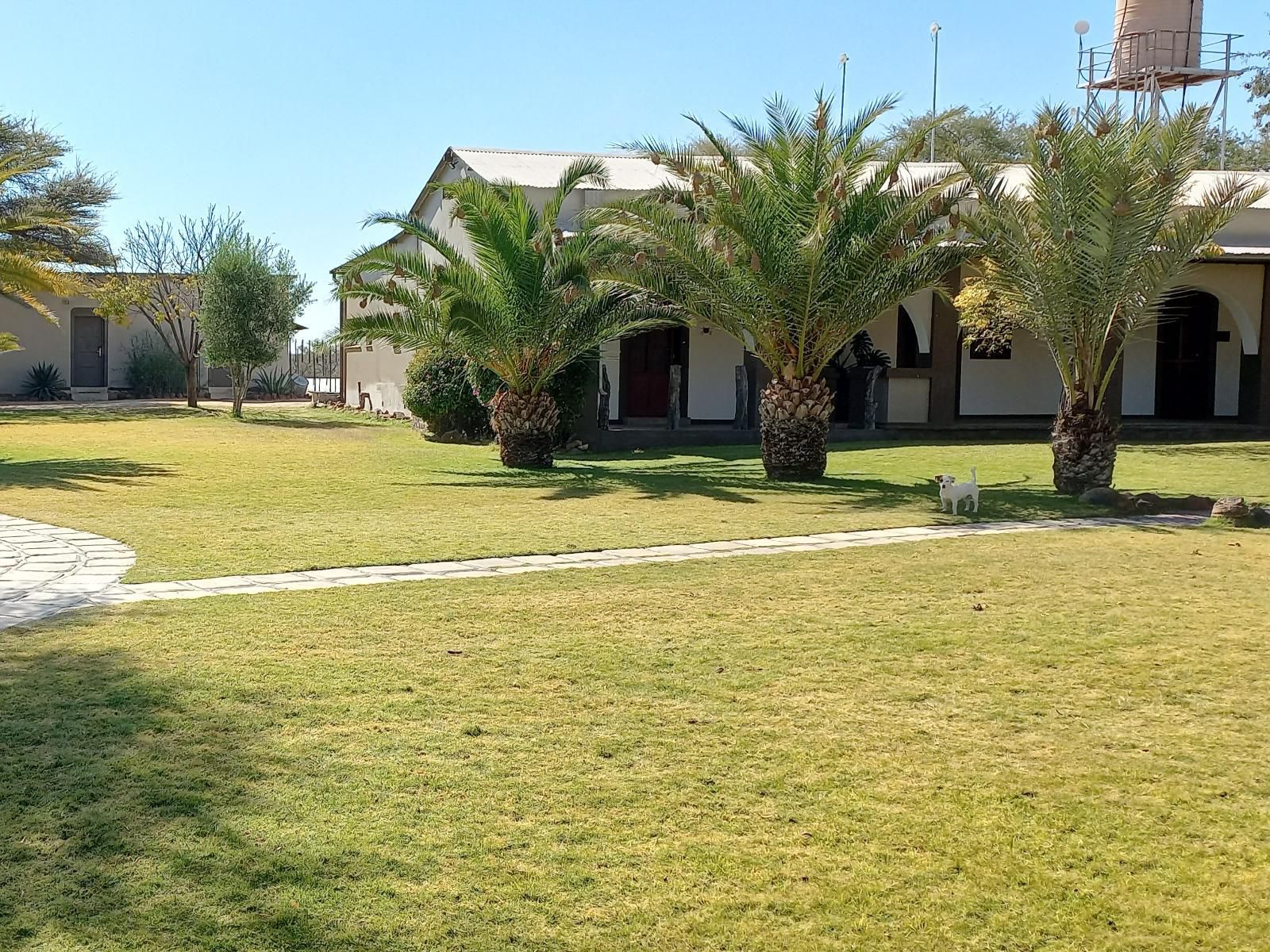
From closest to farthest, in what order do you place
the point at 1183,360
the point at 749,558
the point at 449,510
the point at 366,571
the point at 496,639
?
the point at 496,639
the point at 366,571
the point at 749,558
the point at 449,510
the point at 1183,360

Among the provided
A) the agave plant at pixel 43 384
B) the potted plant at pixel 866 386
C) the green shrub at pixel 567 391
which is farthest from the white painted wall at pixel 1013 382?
the agave plant at pixel 43 384

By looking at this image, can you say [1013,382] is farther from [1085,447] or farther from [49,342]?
[49,342]

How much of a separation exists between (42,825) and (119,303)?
1089 inches

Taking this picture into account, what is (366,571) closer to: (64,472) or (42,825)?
(42,825)

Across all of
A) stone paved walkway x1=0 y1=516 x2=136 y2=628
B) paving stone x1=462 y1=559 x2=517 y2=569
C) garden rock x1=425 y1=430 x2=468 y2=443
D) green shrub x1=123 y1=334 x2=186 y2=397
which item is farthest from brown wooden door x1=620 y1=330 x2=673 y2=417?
green shrub x1=123 y1=334 x2=186 y2=397

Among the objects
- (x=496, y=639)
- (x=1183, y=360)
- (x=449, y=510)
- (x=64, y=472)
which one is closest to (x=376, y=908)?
(x=496, y=639)

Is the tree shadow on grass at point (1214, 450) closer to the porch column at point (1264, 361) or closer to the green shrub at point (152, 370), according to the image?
the porch column at point (1264, 361)

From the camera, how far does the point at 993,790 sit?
4.53 m

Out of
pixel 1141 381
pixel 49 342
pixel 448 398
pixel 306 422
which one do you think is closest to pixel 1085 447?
pixel 448 398

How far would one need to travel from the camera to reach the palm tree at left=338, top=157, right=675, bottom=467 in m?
14.9

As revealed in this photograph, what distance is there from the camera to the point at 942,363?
73.8 feet

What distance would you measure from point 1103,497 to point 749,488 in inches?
146

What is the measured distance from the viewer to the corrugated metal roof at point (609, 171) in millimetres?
22000

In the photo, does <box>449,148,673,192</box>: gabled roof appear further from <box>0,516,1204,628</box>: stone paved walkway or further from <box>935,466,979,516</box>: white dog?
<box>0,516,1204,628</box>: stone paved walkway
